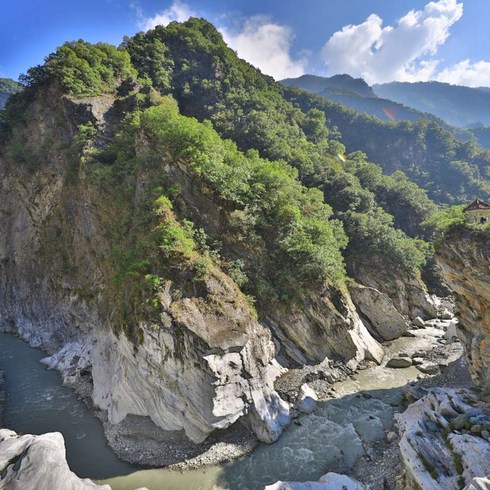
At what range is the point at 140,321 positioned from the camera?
1797cm

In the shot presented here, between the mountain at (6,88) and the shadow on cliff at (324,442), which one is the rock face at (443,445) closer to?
the shadow on cliff at (324,442)

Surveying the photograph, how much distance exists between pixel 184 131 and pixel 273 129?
21540 millimetres

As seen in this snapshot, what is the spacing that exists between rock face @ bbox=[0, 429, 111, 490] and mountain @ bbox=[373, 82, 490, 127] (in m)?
204

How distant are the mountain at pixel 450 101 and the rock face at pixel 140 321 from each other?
617 feet

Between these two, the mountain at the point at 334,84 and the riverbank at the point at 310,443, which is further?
the mountain at the point at 334,84

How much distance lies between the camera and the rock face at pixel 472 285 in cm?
1759

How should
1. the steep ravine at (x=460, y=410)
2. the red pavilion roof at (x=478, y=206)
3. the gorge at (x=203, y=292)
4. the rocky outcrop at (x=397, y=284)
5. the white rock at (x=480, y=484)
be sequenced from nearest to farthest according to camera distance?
1. the white rock at (x=480, y=484)
2. the steep ravine at (x=460, y=410)
3. the gorge at (x=203, y=292)
4. the red pavilion roof at (x=478, y=206)
5. the rocky outcrop at (x=397, y=284)

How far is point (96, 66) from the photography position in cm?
3966

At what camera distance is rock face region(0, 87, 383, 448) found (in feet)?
55.5

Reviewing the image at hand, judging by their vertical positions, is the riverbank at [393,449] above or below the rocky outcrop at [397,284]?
below

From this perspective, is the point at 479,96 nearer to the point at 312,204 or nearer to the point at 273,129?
the point at 273,129

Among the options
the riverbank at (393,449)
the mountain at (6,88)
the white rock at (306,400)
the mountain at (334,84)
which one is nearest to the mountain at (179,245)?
the white rock at (306,400)

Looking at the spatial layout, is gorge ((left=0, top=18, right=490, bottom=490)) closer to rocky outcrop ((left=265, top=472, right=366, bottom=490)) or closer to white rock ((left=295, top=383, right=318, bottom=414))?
white rock ((left=295, top=383, right=318, bottom=414))

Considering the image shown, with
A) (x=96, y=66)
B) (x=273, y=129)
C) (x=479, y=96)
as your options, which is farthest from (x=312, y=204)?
(x=479, y=96)
